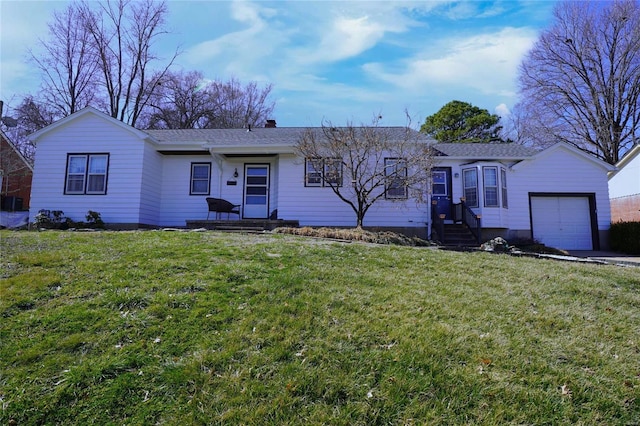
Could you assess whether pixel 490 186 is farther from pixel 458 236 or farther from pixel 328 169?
pixel 328 169

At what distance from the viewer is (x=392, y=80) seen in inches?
434

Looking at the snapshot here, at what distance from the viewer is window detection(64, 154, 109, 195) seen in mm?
13086

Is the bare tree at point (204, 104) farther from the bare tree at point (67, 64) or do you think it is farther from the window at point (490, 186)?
the window at point (490, 186)

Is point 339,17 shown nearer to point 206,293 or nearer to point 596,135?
point 206,293

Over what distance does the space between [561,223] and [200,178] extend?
14799 millimetres

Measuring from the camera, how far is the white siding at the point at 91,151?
12906mm

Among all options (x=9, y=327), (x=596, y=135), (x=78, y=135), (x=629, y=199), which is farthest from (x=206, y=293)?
(x=596, y=135)

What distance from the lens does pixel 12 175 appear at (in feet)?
69.3

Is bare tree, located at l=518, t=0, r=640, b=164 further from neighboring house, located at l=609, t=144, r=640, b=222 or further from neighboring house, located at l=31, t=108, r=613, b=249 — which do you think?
neighboring house, located at l=31, t=108, r=613, b=249

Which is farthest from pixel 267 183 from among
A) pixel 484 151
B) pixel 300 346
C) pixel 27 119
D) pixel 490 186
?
pixel 27 119

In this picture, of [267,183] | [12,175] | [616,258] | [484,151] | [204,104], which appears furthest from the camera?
[204,104]

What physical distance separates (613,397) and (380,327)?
76.4 inches

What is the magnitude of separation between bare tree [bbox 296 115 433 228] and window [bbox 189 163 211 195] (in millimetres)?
4014

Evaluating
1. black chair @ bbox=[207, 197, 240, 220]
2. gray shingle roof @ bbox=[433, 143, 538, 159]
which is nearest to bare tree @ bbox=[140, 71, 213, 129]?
black chair @ bbox=[207, 197, 240, 220]
